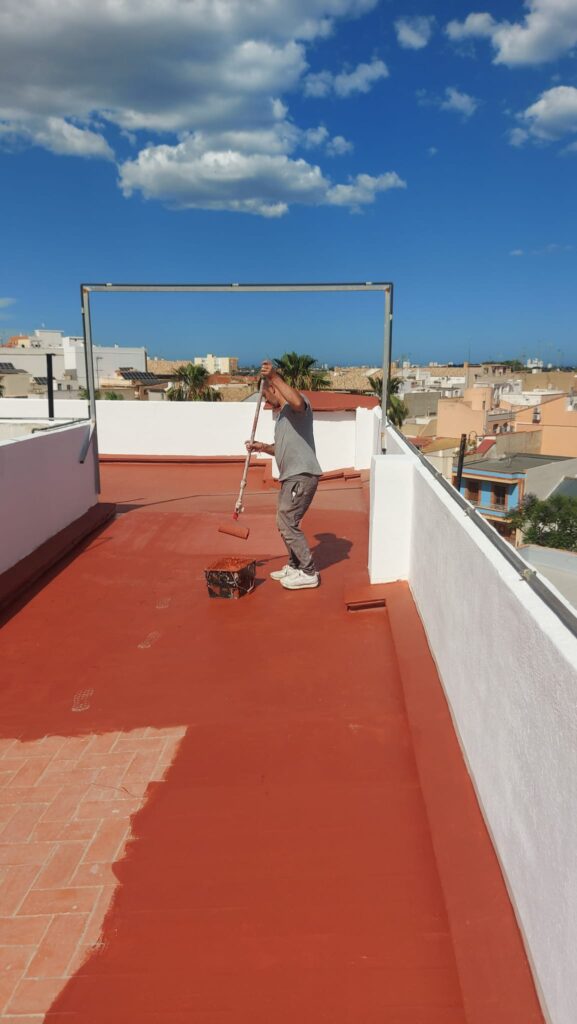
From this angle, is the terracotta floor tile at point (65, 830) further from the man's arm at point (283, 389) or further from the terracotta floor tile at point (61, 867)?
the man's arm at point (283, 389)

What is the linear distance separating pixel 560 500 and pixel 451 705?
2832 centimetres

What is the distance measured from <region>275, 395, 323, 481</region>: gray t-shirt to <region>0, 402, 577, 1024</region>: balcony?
42 centimetres

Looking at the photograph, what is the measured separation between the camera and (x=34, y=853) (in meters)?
2.10

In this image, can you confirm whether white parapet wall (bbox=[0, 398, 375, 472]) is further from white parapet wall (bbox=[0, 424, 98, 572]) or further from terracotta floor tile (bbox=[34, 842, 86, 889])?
terracotta floor tile (bbox=[34, 842, 86, 889])

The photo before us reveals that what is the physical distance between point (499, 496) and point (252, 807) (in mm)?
32559

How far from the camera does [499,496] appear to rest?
1298 inches

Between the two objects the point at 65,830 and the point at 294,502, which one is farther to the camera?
the point at 294,502

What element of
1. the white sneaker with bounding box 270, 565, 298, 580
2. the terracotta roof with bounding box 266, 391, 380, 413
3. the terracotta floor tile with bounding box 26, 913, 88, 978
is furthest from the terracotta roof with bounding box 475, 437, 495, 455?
the terracotta floor tile with bounding box 26, 913, 88, 978

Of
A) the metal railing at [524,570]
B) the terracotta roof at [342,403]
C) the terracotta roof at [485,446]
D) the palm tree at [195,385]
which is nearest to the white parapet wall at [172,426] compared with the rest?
the terracotta roof at [342,403]

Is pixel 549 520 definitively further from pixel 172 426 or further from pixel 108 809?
pixel 108 809

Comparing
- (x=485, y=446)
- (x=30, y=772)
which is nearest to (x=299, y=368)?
(x=485, y=446)

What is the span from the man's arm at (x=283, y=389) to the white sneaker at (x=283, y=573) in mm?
1113

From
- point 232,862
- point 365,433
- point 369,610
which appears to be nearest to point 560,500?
point 365,433

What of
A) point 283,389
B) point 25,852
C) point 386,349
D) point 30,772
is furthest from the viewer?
point 386,349
